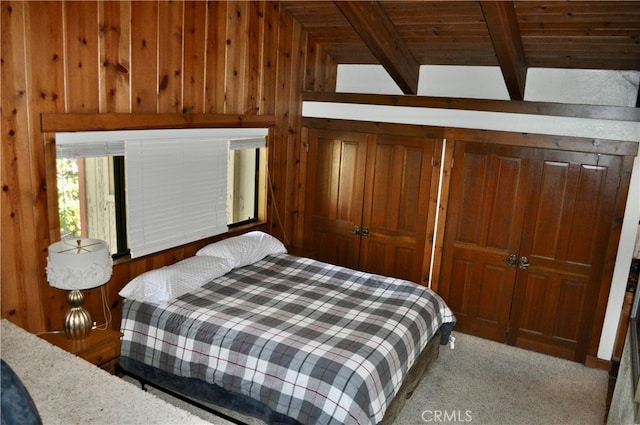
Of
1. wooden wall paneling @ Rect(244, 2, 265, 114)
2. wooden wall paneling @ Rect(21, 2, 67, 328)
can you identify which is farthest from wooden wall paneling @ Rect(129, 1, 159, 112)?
wooden wall paneling @ Rect(244, 2, 265, 114)

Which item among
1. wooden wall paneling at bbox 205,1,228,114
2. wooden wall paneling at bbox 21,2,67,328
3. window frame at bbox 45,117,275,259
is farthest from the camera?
wooden wall paneling at bbox 205,1,228,114

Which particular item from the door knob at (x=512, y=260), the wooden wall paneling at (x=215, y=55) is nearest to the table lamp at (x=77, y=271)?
the wooden wall paneling at (x=215, y=55)

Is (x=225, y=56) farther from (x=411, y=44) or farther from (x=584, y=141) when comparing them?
(x=584, y=141)

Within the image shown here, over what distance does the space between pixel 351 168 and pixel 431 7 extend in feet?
5.51

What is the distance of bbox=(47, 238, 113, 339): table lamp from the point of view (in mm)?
2586

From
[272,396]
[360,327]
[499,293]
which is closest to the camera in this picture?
[272,396]

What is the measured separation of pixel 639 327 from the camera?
279cm

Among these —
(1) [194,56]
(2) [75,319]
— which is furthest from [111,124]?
(2) [75,319]

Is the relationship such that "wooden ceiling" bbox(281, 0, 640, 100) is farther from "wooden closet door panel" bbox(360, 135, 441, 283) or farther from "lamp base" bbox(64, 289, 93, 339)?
"lamp base" bbox(64, 289, 93, 339)

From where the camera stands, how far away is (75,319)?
2762 mm

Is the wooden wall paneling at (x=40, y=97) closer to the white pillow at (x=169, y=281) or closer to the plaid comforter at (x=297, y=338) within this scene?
the white pillow at (x=169, y=281)

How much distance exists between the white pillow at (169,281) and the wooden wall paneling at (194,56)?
1143 mm

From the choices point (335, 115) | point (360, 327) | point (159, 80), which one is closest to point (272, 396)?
point (360, 327)

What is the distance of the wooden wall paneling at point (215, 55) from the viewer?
3.77 m
